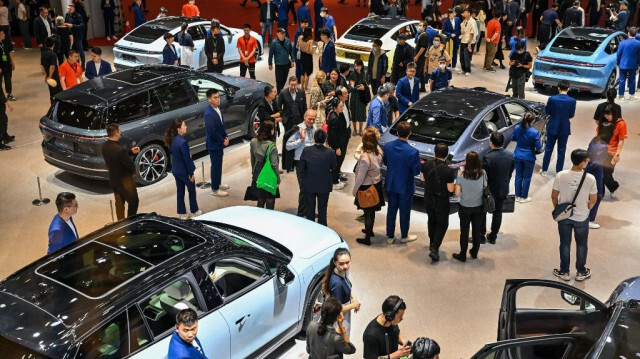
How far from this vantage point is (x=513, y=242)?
10094mm

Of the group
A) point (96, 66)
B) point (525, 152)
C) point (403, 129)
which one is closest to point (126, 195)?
point (403, 129)

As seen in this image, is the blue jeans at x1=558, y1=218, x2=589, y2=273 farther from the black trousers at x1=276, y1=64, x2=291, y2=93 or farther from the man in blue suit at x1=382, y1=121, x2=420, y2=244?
the black trousers at x1=276, y1=64, x2=291, y2=93

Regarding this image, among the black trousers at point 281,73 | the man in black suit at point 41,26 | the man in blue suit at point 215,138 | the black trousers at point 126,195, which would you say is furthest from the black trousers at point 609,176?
the man in black suit at point 41,26

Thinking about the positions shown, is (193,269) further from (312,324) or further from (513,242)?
(513,242)

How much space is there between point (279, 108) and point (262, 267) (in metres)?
5.46

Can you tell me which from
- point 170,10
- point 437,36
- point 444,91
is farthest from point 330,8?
point 444,91

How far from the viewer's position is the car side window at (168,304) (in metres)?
6.03

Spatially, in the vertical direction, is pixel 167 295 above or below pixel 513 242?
above

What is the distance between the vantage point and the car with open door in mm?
5344

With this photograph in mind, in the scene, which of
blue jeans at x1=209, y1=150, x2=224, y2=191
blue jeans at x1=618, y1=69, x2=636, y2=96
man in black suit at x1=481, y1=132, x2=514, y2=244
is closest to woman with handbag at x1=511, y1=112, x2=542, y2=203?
man in black suit at x1=481, y1=132, x2=514, y2=244

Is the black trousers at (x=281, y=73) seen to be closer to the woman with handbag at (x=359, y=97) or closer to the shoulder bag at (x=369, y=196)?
the woman with handbag at (x=359, y=97)

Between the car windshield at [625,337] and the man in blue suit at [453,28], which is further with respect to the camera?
the man in blue suit at [453,28]

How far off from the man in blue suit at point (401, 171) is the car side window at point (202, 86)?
4.17 metres

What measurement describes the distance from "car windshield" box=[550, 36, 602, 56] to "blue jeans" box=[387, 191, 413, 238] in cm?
854
